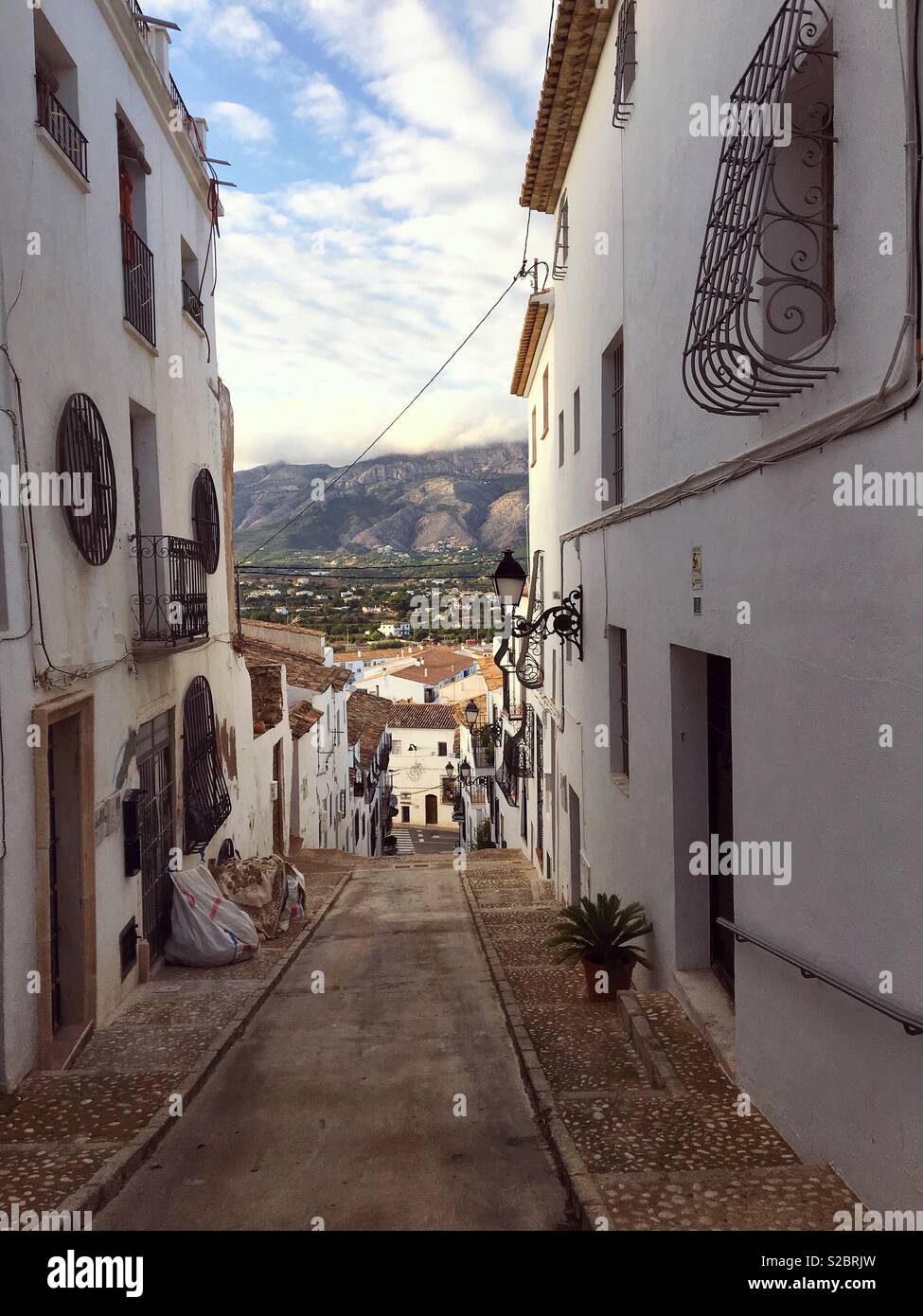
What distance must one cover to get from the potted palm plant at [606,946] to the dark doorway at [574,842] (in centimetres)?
446

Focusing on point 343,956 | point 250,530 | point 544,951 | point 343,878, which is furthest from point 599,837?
point 250,530

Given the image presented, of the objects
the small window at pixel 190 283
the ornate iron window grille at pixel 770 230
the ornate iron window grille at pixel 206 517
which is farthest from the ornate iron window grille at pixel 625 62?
the ornate iron window grille at pixel 206 517

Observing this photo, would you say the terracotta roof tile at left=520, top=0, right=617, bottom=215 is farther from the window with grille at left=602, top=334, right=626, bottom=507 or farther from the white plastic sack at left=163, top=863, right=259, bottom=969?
the white plastic sack at left=163, top=863, right=259, bottom=969

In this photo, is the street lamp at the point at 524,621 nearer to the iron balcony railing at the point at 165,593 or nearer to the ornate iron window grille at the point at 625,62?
the iron balcony railing at the point at 165,593

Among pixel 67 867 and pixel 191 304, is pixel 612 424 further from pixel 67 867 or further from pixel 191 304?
pixel 67 867

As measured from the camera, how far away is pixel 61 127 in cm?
732

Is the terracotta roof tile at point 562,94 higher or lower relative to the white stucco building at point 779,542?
higher

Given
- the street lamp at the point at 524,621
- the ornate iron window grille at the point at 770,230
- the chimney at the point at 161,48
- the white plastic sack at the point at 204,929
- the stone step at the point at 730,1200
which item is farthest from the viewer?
the street lamp at the point at 524,621

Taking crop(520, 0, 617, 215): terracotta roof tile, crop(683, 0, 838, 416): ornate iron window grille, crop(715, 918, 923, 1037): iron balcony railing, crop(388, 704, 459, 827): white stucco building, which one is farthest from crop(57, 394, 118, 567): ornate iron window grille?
crop(388, 704, 459, 827): white stucco building

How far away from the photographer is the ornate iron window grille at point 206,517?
38.1ft

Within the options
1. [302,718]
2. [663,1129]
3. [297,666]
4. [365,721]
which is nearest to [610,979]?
[663,1129]

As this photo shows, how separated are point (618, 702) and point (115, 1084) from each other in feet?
18.4

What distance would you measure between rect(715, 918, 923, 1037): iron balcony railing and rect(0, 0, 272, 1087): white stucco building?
414 centimetres

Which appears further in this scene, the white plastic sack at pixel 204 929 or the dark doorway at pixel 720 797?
the white plastic sack at pixel 204 929
